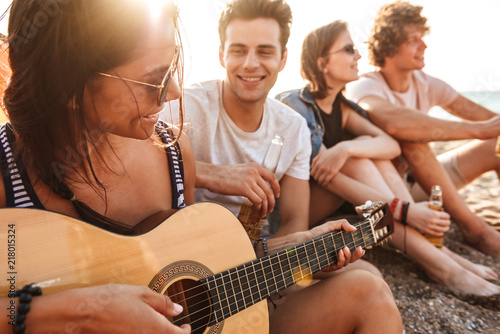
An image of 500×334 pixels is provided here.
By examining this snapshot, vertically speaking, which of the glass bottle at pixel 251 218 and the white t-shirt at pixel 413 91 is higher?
the white t-shirt at pixel 413 91

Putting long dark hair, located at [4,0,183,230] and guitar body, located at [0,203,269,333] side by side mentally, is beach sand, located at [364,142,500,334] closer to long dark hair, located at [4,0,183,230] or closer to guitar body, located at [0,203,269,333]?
guitar body, located at [0,203,269,333]

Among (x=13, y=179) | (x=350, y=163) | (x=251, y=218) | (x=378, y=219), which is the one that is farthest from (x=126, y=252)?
(x=350, y=163)

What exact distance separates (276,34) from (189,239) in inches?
62.4

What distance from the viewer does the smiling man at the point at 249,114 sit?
2.37m

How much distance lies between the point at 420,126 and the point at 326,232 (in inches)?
75.7

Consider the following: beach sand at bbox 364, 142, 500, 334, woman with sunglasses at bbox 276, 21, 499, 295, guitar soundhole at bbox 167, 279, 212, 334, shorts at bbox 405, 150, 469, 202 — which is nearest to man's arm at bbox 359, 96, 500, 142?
woman with sunglasses at bbox 276, 21, 499, 295

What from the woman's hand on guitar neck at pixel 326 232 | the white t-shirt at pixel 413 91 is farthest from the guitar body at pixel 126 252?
the white t-shirt at pixel 413 91

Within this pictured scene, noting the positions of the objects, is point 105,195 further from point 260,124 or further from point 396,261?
point 396,261

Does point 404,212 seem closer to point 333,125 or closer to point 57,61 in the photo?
point 333,125

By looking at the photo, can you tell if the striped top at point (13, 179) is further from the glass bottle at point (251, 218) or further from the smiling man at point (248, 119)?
the glass bottle at point (251, 218)

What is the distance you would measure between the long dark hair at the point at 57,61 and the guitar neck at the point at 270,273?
0.62 meters

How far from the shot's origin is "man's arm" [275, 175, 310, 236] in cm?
241

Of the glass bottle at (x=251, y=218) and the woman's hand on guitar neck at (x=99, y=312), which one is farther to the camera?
the glass bottle at (x=251, y=218)

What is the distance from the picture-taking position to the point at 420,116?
132 inches
